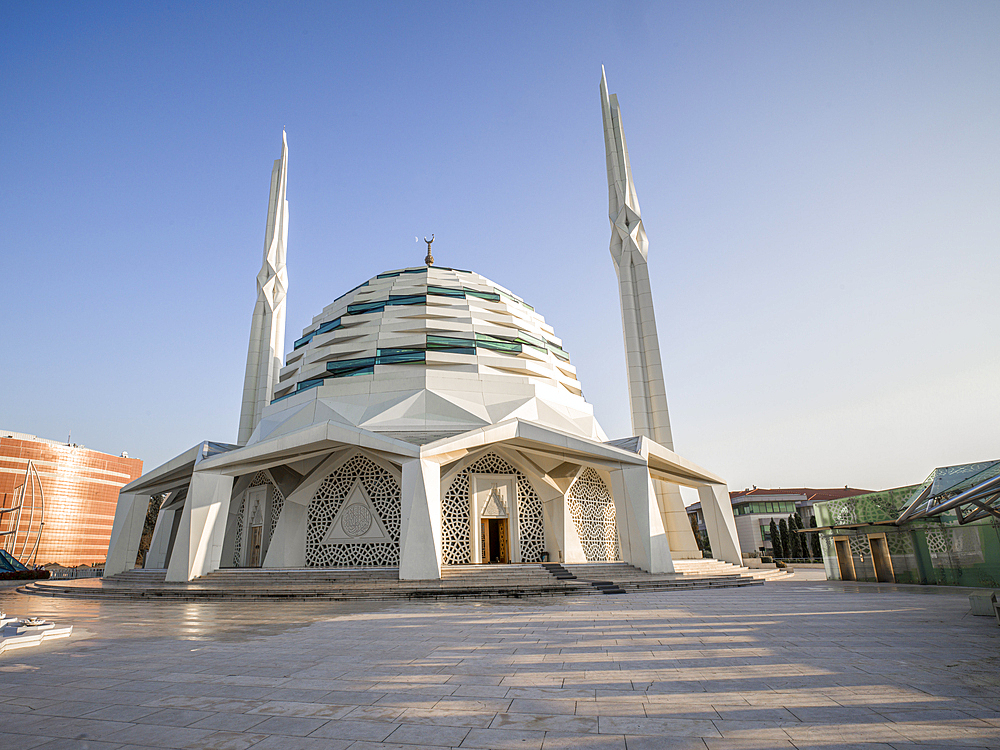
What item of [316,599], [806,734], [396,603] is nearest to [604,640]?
[806,734]

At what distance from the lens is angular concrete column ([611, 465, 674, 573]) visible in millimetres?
18281

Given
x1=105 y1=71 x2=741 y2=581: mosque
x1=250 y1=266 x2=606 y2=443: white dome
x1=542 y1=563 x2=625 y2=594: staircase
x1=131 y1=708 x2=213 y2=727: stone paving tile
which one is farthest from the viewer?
x1=250 y1=266 x2=606 y2=443: white dome

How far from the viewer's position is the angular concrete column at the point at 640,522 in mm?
18281

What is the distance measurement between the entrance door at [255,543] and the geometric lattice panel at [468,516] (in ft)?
26.2

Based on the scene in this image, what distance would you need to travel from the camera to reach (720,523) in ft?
78.6

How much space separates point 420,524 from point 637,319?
65.8ft

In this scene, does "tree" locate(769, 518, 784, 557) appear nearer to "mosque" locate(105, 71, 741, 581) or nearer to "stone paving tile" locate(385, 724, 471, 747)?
"mosque" locate(105, 71, 741, 581)

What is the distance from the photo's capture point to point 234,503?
24.5 meters

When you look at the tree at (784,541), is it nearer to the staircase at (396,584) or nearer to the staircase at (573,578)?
the staircase at (396,584)

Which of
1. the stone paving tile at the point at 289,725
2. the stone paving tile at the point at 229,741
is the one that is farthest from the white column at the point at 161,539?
the stone paving tile at the point at 229,741

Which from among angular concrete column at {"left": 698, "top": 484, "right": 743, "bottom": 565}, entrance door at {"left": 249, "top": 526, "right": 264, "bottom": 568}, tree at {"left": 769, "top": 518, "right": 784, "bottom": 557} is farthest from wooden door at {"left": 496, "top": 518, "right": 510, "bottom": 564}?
tree at {"left": 769, "top": 518, "right": 784, "bottom": 557}

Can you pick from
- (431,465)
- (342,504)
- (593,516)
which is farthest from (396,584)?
(593,516)

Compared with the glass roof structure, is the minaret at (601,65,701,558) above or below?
A: above

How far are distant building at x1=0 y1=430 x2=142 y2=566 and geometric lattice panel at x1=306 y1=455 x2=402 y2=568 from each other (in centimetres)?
4313
